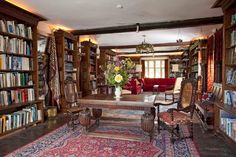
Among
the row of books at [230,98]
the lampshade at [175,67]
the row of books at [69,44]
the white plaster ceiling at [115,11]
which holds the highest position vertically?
the white plaster ceiling at [115,11]

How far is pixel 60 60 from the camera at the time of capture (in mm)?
5191

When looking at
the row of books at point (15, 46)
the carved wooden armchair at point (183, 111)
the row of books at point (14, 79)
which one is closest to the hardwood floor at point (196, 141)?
the carved wooden armchair at point (183, 111)

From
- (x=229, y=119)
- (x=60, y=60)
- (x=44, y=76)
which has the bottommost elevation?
(x=229, y=119)

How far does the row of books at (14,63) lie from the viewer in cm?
341

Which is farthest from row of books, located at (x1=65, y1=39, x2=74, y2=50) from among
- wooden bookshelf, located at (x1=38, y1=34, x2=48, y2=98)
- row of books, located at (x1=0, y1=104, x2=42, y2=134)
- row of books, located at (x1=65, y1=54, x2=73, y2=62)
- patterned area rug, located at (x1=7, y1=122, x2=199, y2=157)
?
patterned area rug, located at (x1=7, y1=122, x2=199, y2=157)

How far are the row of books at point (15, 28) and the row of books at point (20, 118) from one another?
1.55 metres

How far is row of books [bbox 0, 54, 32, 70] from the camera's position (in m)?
3.41

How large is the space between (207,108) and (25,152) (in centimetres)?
349

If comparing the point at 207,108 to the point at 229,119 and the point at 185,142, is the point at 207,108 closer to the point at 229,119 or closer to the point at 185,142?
the point at 229,119

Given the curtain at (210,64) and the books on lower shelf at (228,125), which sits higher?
the curtain at (210,64)

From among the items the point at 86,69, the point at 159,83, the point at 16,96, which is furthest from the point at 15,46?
the point at 159,83

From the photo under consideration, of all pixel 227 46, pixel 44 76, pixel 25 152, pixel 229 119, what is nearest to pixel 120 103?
pixel 25 152

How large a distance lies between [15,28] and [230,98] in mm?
4213

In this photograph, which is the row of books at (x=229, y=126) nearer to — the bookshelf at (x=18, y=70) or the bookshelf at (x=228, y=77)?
the bookshelf at (x=228, y=77)
